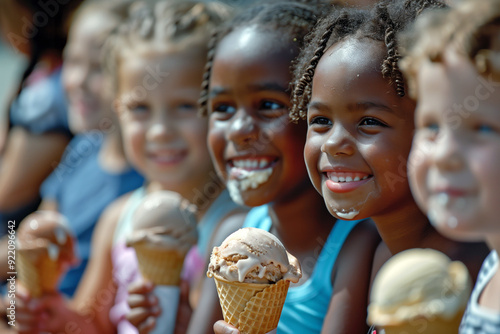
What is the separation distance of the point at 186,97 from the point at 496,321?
1.49 meters

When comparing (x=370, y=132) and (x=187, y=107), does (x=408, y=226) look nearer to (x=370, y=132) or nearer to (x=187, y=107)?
(x=370, y=132)

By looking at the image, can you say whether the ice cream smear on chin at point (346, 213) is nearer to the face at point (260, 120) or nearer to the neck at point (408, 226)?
the neck at point (408, 226)

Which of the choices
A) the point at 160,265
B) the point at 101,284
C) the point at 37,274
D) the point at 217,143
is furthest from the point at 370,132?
the point at 101,284

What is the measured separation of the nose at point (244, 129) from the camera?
1.87 meters

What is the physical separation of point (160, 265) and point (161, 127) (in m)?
0.55

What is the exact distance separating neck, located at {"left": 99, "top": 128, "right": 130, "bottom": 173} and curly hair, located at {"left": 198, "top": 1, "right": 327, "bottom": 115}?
1208 mm

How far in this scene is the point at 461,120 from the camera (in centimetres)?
110

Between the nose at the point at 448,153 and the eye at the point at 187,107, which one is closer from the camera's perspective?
the nose at the point at 448,153

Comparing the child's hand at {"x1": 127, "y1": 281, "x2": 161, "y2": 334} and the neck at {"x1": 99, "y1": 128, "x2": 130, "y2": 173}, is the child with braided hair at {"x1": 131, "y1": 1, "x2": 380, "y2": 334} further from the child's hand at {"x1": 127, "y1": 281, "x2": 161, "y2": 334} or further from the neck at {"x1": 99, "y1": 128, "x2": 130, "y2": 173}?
the neck at {"x1": 99, "y1": 128, "x2": 130, "y2": 173}

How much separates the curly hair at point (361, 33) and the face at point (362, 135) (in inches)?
1.0

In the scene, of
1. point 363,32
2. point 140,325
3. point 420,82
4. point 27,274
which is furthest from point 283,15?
point 27,274

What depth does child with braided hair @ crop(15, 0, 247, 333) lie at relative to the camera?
2.39 metres

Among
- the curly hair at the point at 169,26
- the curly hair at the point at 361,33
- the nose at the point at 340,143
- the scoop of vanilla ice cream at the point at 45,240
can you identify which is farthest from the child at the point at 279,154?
the scoop of vanilla ice cream at the point at 45,240

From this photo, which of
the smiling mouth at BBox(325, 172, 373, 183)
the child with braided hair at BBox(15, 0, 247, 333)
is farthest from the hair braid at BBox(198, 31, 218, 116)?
the smiling mouth at BBox(325, 172, 373, 183)
